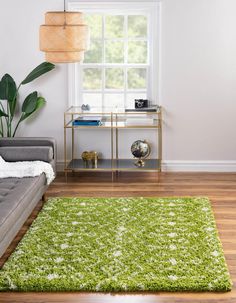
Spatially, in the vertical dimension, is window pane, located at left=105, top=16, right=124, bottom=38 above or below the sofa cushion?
above

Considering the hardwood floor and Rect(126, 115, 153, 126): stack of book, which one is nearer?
the hardwood floor

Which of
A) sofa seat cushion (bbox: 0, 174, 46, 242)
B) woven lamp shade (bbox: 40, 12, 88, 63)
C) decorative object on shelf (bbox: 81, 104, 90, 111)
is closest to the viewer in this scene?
sofa seat cushion (bbox: 0, 174, 46, 242)

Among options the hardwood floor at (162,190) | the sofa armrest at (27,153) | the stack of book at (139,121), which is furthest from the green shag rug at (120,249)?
the stack of book at (139,121)

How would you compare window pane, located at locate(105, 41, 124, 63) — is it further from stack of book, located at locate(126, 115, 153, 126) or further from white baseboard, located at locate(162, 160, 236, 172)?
white baseboard, located at locate(162, 160, 236, 172)

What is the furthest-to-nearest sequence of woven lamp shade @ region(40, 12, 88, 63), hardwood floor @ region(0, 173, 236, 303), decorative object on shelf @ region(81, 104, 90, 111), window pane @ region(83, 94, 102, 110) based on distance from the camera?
1. window pane @ region(83, 94, 102, 110)
2. decorative object on shelf @ region(81, 104, 90, 111)
3. woven lamp shade @ region(40, 12, 88, 63)
4. hardwood floor @ region(0, 173, 236, 303)

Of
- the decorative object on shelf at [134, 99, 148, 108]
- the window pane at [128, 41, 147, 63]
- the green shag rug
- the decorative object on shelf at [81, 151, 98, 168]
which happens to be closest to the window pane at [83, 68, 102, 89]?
the window pane at [128, 41, 147, 63]

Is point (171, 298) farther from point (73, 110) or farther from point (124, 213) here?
point (73, 110)

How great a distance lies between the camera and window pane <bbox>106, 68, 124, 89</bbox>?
7.34 m

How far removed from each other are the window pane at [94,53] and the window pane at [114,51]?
8 centimetres

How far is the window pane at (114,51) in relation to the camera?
287 inches

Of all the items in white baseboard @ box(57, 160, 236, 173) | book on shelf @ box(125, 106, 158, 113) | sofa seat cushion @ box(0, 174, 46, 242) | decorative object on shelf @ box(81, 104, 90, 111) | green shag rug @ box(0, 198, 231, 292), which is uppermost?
decorative object on shelf @ box(81, 104, 90, 111)

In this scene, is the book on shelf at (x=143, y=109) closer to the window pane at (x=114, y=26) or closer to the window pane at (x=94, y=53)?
the window pane at (x=94, y=53)

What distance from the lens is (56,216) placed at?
5.58 metres

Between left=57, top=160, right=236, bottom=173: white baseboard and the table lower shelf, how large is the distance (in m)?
0.21
